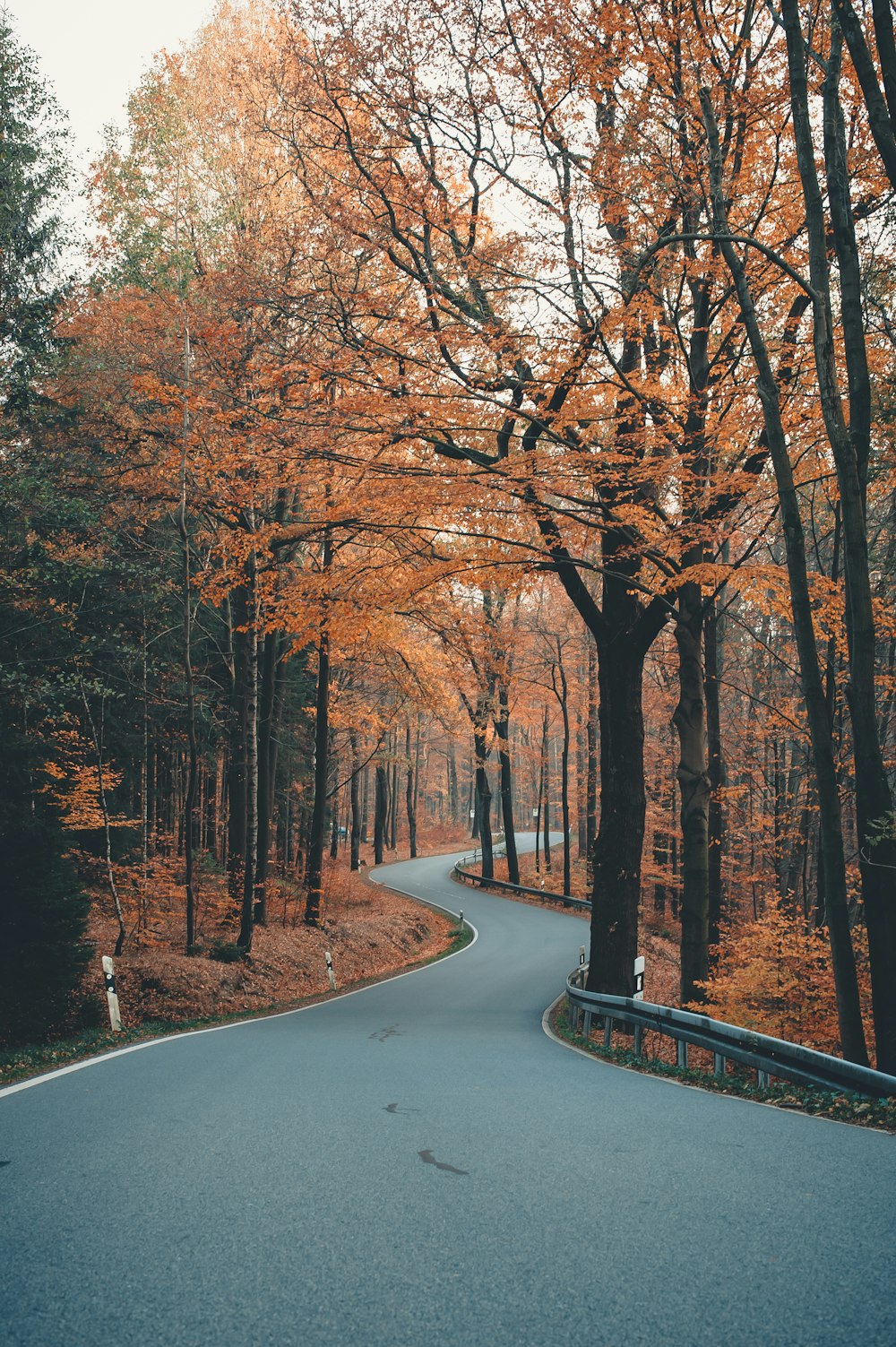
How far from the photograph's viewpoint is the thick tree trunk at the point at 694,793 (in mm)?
12398

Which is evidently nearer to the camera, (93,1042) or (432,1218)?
(432,1218)

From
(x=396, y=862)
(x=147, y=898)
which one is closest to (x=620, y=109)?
(x=147, y=898)

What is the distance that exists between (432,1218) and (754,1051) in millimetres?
5140

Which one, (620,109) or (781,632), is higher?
(620,109)

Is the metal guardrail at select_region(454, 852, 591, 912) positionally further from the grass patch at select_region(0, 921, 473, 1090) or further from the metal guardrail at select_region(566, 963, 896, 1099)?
the metal guardrail at select_region(566, 963, 896, 1099)

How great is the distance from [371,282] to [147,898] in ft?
44.4

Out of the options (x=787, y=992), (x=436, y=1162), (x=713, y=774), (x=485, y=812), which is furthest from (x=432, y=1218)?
(x=485, y=812)

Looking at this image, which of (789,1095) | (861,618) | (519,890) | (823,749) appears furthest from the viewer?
(519,890)

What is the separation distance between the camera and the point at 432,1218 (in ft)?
12.6

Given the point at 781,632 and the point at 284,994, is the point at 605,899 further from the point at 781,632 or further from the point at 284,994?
the point at 781,632

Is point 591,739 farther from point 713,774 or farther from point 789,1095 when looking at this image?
point 789,1095

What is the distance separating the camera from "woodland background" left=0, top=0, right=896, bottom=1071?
31.5 ft

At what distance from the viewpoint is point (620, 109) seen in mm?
11359

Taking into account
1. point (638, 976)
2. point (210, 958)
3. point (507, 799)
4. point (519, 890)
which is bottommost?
point (519, 890)
